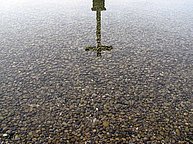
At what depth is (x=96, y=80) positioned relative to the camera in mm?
9023

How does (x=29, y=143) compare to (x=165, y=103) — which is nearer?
(x=29, y=143)

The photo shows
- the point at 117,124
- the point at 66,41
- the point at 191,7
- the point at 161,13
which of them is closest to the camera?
the point at 117,124

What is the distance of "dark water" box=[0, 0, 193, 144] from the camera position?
261 inches

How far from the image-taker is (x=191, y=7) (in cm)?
1859

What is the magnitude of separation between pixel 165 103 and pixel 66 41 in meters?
6.51

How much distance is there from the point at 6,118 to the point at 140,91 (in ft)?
13.6

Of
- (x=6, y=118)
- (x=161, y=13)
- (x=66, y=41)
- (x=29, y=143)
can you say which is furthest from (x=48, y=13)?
(x=29, y=143)

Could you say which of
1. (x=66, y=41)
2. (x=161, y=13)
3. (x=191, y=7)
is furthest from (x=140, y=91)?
(x=191, y=7)

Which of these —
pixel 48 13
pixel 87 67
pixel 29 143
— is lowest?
pixel 29 143

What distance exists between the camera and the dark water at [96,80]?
6637 millimetres

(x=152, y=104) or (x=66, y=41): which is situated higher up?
(x=66, y=41)

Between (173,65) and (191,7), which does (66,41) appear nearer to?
(173,65)

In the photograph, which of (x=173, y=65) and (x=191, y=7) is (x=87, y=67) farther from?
(x=191, y=7)

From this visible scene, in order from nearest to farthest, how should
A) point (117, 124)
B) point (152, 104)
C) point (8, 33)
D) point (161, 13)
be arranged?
1. point (117, 124)
2. point (152, 104)
3. point (8, 33)
4. point (161, 13)
